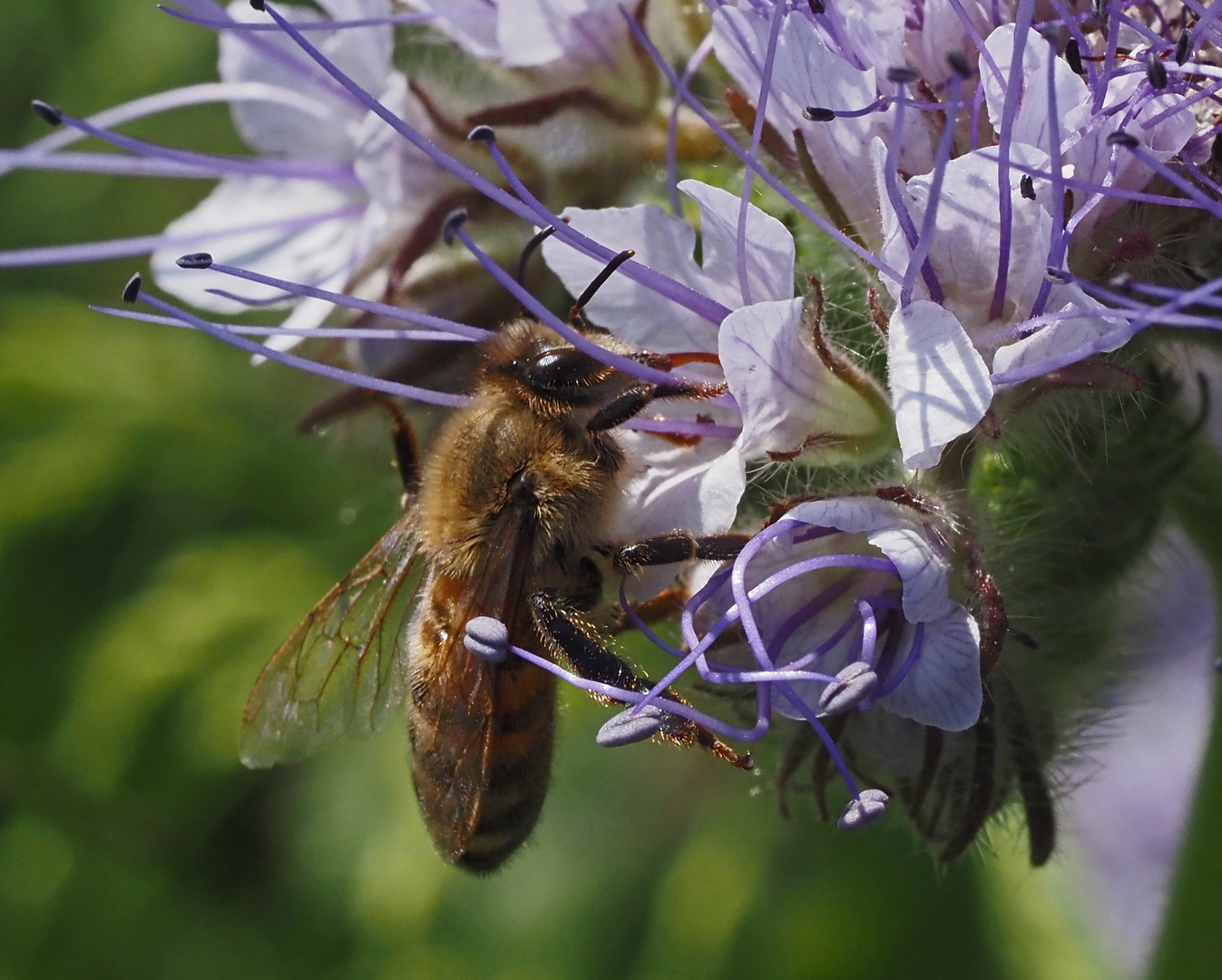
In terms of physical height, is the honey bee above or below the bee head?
below

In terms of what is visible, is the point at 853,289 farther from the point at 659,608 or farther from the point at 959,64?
the point at 959,64

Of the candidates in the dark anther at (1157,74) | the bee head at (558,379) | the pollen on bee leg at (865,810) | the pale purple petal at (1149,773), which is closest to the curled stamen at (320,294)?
the bee head at (558,379)

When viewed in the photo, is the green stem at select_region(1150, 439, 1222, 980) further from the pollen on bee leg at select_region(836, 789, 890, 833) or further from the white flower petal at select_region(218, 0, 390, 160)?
the white flower petal at select_region(218, 0, 390, 160)

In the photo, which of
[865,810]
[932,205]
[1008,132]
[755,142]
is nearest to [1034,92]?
[1008,132]

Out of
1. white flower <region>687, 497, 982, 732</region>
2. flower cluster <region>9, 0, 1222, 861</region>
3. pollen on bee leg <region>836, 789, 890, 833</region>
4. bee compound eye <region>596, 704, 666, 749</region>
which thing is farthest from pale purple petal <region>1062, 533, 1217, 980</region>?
bee compound eye <region>596, 704, 666, 749</region>

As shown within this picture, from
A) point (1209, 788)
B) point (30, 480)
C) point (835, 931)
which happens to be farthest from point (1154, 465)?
point (30, 480)
